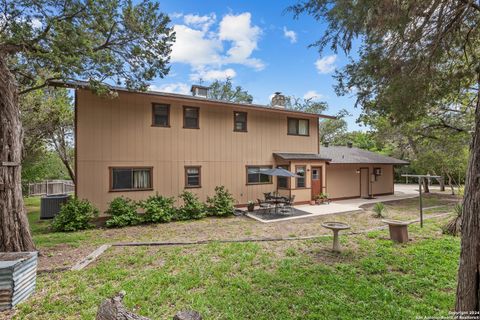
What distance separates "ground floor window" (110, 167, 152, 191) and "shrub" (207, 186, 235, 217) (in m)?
2.82

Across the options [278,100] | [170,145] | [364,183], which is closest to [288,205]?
[170,145]

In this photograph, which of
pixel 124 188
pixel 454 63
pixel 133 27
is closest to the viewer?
pixel 454 63

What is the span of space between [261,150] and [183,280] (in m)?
9.12

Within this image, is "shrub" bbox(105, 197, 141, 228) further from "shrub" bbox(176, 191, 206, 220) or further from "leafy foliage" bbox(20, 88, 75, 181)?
"leafy foliage" bbox(20, 88, 75, 181)

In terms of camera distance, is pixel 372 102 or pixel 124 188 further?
pixel 124 188

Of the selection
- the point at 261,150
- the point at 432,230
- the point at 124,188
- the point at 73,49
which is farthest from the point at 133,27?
the point at 432,230

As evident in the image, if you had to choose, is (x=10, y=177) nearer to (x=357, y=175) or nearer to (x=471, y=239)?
(x=471, y=239)

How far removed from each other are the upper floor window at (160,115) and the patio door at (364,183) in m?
13.3

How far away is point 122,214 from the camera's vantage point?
8969 millimetres

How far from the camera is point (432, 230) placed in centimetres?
759

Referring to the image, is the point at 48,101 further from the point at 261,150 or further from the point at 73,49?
the point at 261,150

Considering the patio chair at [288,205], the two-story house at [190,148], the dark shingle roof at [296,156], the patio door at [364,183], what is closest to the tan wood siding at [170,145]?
the two-story house at [190,148]

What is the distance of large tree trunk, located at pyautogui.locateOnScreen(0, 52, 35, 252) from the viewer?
5020 mm

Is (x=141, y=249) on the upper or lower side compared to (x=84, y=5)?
lower
